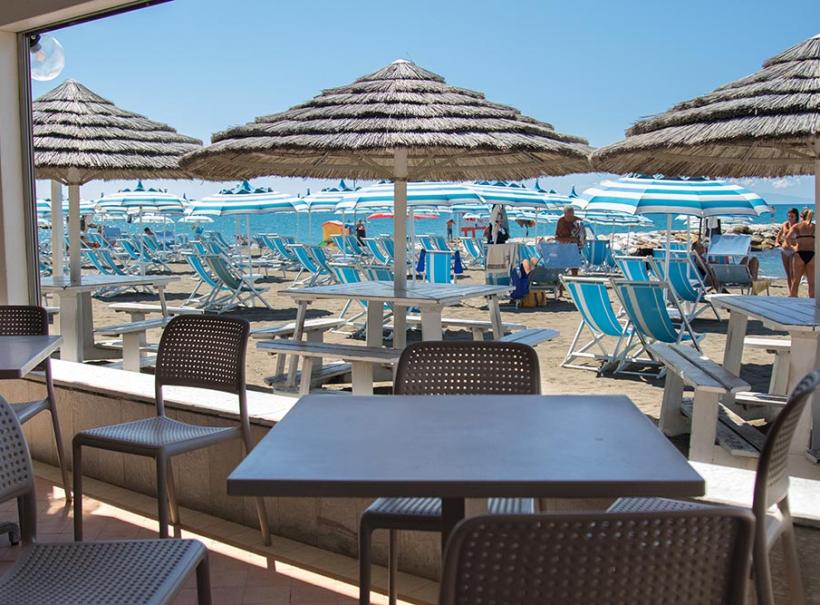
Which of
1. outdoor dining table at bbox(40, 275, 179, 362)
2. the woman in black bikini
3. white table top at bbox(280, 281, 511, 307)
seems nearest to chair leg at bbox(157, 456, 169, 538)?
white table top at bbox(280, 281, 511, 307)

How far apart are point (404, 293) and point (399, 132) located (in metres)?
1.14

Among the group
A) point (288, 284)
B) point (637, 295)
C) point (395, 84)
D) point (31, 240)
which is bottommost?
point (288, 284)

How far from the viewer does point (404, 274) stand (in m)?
5.85

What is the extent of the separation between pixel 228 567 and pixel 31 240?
9.32ft

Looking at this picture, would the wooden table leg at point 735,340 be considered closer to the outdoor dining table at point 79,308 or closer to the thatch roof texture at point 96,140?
the thatch roof texture at point 96,140

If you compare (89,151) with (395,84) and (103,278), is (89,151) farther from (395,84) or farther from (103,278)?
(395,84)

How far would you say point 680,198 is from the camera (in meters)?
9.01

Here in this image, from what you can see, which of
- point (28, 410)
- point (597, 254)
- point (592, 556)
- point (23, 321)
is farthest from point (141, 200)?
point (592, 556)

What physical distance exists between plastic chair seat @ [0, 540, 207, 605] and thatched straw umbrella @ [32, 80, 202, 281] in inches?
188

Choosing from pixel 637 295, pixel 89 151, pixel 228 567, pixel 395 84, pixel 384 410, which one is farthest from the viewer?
pixel 89 151

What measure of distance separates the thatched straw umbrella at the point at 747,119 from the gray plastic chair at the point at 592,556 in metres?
2.97

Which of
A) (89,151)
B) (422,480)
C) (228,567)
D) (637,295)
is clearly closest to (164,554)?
(422,480)

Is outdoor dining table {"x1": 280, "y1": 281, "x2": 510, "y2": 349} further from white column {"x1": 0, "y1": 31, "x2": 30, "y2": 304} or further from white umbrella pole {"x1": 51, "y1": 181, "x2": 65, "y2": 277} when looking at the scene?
white umbrella pole {"x1": 51, "y1": 181, "x2": 65, "y2": 277}

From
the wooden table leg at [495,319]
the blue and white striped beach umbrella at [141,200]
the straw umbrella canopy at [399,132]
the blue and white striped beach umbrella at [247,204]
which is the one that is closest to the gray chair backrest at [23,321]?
the straw umbrella canopy at [399,132]
